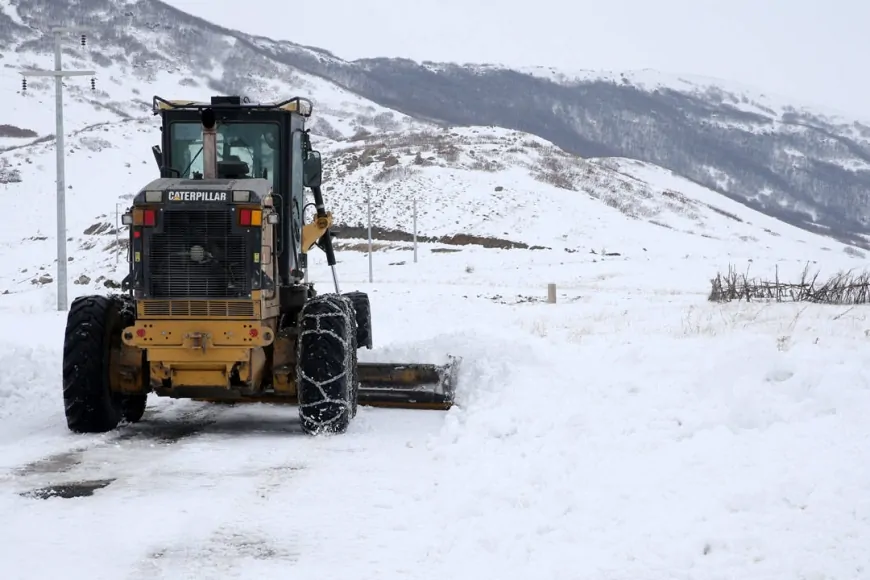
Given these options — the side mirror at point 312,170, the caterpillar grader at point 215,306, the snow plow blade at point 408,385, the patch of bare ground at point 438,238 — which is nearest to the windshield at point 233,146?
the caterpillar grader at point 215,306

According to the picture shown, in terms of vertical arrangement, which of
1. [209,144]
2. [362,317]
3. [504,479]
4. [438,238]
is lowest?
[504,479]

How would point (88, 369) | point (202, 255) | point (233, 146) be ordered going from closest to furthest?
point (202, 255) < point (88, 369) < point (233, 146)

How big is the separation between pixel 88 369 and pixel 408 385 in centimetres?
365

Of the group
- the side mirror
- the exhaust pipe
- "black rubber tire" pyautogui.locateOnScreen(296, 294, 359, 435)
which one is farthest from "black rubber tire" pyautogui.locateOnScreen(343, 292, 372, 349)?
the exhaust pipe

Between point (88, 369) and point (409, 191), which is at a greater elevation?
point (409, 191)

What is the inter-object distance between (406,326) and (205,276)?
37.0ft

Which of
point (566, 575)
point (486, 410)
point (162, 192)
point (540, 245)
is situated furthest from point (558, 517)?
point (540, 245)

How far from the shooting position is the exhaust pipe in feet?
31.9

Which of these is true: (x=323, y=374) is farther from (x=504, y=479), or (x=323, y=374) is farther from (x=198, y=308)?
(x=504, y=479)

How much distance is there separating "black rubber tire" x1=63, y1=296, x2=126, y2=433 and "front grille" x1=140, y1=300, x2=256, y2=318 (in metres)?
0.61

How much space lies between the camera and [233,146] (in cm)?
1033

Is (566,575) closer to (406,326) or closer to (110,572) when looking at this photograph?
(110,572)

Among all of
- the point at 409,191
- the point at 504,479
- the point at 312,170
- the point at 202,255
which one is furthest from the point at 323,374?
the point at 409,191

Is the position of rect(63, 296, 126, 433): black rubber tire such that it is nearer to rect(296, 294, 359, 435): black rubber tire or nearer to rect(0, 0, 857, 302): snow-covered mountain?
rect(296, 294, 359, 435): black rubber tire
